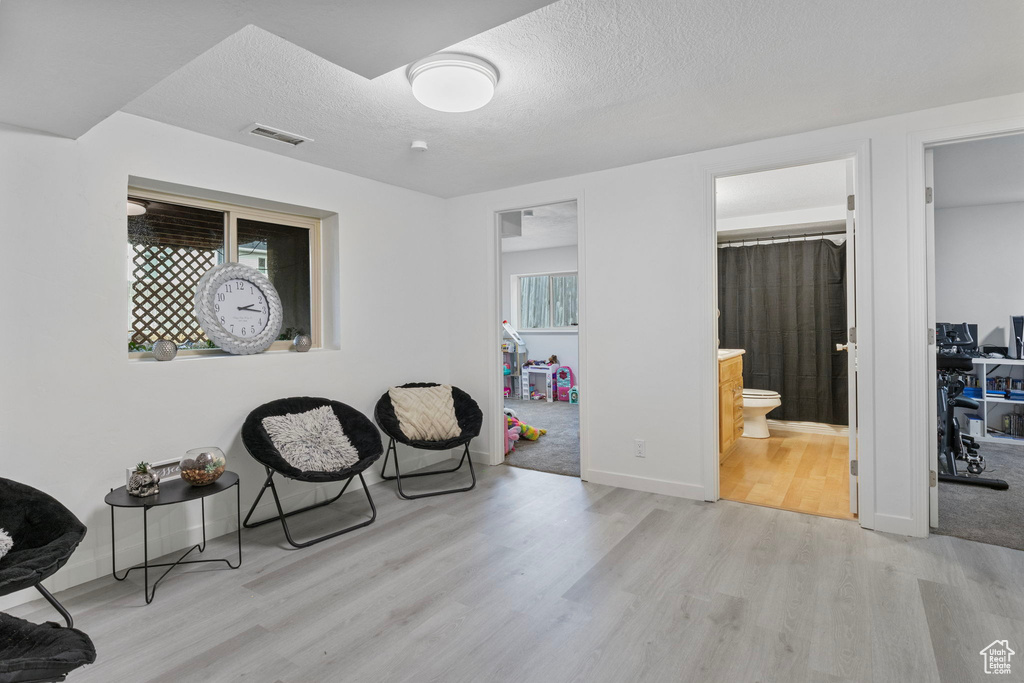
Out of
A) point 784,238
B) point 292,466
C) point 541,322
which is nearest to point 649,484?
point 292,466

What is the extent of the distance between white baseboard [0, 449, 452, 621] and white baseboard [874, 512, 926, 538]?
10.7 ft

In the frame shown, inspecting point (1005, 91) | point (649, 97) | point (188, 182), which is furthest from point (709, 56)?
point (188, 182)

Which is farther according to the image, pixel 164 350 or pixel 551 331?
pixel 551 331

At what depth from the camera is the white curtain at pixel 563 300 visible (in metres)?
7.97

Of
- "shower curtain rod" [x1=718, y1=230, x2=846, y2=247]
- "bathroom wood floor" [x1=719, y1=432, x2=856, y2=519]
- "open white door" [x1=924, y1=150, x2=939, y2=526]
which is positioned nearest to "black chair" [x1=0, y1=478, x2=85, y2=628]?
"bathroom wood floor" [x1=719, y1=432, x2=856, y2=519]

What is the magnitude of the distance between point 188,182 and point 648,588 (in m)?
3.12

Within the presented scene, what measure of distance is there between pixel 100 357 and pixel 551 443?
357 centimetres

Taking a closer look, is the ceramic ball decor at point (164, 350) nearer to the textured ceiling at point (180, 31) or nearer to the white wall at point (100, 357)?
the white wall at point (100, 357)

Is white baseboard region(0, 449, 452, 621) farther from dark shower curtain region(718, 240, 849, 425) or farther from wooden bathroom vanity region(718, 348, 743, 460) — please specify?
dark shower curtain region(718, 240, 849, 425)

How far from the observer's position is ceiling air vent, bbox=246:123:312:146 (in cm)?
279

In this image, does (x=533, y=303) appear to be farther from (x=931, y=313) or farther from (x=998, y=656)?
(x=998, y=656)

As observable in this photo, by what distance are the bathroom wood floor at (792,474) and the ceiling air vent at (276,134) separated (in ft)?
11.4

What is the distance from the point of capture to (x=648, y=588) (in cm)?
228

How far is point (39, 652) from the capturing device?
126 cm
